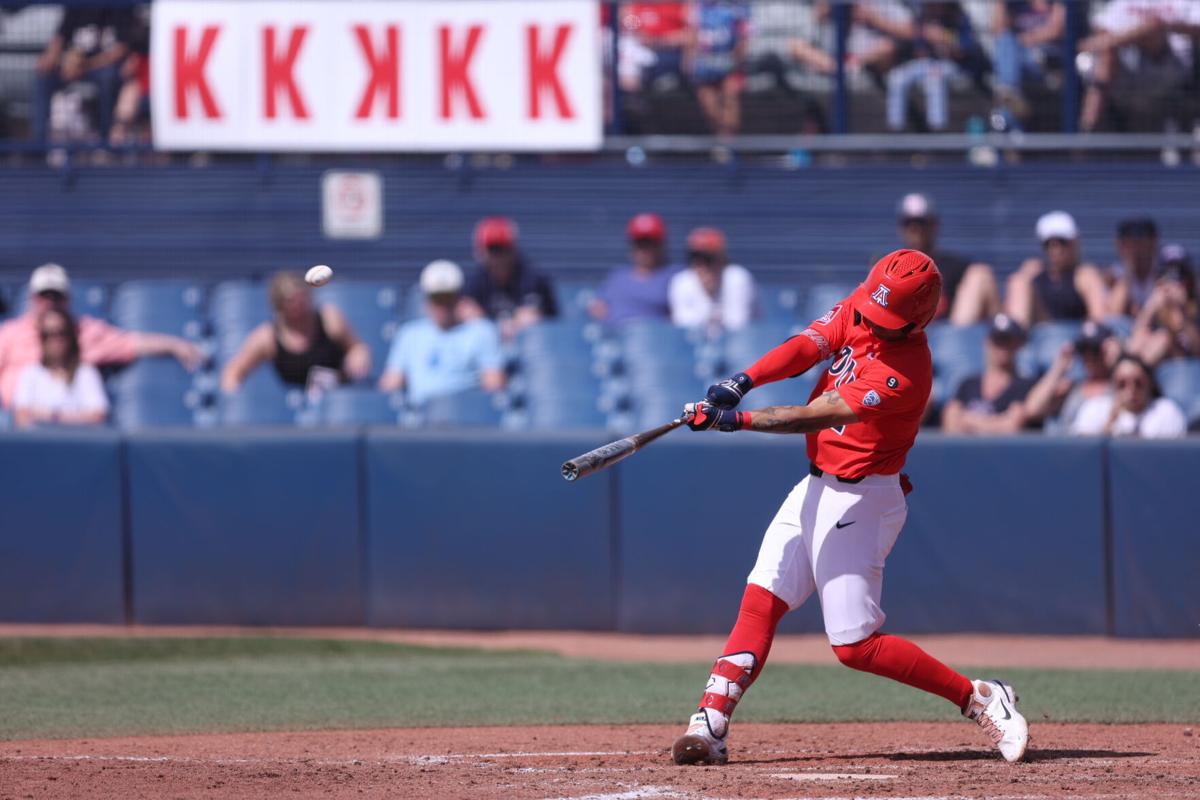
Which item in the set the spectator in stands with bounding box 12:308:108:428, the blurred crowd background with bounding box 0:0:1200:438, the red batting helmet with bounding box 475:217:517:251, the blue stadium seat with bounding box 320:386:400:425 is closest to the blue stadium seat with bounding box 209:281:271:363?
the blurred crowd background with bounding box 0:0:1200:438

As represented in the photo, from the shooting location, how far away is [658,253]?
34.0 ft

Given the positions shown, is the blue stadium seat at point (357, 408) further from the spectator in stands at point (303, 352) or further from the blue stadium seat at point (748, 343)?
the blue stadium seat at point (748, 343)

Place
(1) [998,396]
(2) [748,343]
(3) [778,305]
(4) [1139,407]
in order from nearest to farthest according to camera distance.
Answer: (4) [1139,407] < (1) [998,396] < (2) [748,343] < (3) [778,305]

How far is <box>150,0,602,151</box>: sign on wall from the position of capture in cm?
1107

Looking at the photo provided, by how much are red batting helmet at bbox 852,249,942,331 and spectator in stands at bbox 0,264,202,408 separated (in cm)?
575

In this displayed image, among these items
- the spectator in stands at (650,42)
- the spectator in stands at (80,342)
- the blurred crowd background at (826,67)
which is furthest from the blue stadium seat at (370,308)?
the spectator in stands at (650,42)

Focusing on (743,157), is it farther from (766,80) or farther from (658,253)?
(658,253)

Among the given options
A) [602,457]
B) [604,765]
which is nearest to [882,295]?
[602,457]

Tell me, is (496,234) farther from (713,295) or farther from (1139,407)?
(1139,407)

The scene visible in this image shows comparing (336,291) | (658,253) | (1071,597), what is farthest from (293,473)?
(1071,597)

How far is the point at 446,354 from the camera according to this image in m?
9.73

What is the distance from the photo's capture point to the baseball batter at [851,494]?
520cm

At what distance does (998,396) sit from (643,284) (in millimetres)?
2449

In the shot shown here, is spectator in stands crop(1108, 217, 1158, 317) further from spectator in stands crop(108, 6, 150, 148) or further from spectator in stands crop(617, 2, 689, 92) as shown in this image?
spectator in stands crop(108, 6, 150, 148)
